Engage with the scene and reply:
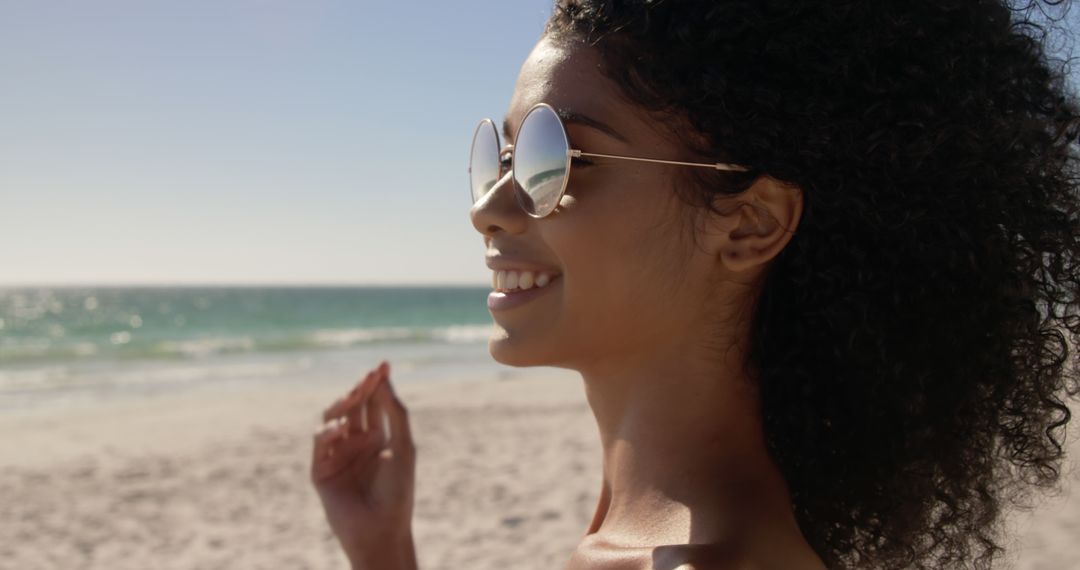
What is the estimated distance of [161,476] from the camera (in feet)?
29.8

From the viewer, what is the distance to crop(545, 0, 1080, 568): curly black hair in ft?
4.57

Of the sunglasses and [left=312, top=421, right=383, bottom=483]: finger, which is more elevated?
the sunglasses

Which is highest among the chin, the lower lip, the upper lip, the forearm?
the upper lip

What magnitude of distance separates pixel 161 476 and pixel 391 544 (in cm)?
799

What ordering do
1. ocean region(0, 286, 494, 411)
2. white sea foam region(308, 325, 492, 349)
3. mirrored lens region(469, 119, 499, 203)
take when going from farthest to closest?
white sea foam region(308, 325, 492, 349), ocean region(0, 286, 494, 411), mirrored lens region(469, 119, 499, 203)

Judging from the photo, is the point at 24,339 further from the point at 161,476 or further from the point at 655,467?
the point at 655,467

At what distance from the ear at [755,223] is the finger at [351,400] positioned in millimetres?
1244

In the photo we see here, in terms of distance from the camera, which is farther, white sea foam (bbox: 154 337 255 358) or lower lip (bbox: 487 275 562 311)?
white sea foam (bbox: 154 337 255 358)

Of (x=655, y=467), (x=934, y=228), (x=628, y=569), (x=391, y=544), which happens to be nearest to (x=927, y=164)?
(x=934, y=228)

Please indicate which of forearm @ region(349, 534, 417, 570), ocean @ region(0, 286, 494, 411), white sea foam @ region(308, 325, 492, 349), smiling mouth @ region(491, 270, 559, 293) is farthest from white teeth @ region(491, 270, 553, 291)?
white sea foam @ region(308, 325, 492, 349)

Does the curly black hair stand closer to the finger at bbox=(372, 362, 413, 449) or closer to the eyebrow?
the eyebrow

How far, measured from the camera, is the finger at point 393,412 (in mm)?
2285

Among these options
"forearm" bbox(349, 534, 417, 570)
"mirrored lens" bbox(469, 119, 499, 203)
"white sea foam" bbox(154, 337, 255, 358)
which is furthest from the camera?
"white sea foam" bbox(154, 337, 255, 358)

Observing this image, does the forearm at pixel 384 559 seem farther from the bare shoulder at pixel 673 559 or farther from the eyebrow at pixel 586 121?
the eyebrow at pixel 586 121
